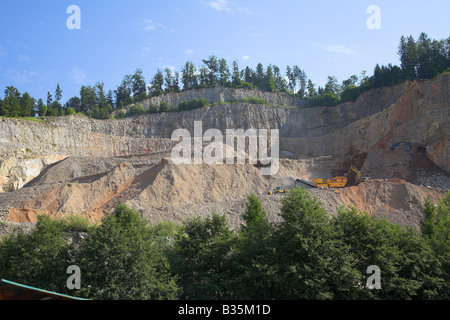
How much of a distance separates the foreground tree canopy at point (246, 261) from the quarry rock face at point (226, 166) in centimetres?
1094

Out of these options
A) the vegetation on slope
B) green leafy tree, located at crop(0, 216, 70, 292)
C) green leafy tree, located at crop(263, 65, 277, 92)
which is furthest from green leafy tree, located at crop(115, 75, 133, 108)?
green leafy tree, located at crop(0, 216, 70, 292)

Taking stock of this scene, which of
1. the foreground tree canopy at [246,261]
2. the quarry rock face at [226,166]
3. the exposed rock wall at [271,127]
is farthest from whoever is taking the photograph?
the exposed rock wall at [271,127]

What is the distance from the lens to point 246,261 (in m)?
15.9

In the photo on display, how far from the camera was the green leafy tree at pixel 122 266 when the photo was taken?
1423 cm

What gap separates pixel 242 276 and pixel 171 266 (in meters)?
3.32

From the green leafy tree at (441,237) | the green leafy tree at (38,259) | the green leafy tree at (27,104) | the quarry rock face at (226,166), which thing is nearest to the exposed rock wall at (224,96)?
the quarry rock face at (226,166)

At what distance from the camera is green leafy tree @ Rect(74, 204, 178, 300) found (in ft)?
46.7

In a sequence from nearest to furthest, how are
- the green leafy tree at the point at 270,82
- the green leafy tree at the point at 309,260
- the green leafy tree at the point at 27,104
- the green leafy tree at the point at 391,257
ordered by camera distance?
the green leafy tree at the point at 309,260 < the green leafy tree at the point at 391,257 < the green leafy tree at the point at 27,104 < the green leafy tree at the point at 270,82

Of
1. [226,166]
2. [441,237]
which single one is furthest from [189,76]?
[441,237]

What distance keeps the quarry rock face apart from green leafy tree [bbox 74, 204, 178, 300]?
11.1 m

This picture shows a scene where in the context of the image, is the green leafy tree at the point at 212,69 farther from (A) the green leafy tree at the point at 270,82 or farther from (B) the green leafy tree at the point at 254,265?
(B) the green leafy tree at the point at 254,265

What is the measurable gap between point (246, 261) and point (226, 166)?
2159 centimetres
